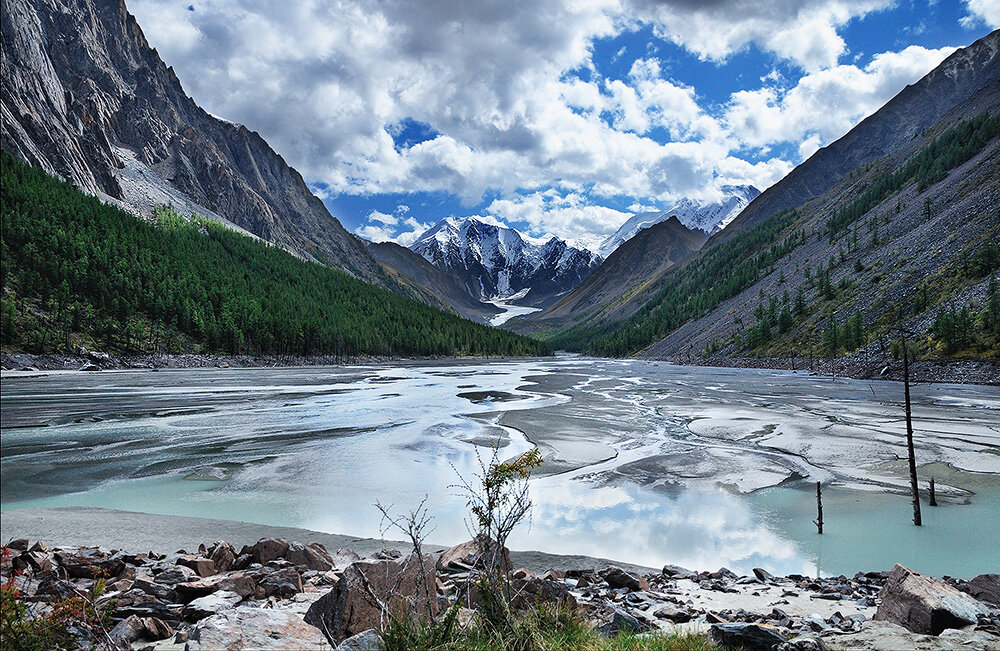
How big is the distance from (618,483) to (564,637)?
40.4 ft

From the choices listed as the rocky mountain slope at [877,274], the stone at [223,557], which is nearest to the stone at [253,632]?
the stone at [223,557]

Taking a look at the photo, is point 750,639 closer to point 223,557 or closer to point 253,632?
point 253,632

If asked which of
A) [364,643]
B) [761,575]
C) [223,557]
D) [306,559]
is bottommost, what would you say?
[761,575]

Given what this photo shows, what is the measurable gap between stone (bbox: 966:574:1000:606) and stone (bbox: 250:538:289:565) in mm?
10942

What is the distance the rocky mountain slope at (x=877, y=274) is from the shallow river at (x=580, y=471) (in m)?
43.8

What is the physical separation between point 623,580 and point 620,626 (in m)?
2.86

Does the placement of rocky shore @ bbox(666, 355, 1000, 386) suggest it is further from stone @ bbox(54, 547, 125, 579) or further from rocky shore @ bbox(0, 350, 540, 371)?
rocky shore @ bbox(0, 350, 540, 371)

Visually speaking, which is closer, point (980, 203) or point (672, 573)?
point (672, 573)

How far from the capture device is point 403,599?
517 cm

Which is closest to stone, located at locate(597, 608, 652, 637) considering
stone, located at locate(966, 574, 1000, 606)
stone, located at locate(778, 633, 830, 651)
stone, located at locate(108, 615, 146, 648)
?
stone, located at locate(778, 633, 830, 651)

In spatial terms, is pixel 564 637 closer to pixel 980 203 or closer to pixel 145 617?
pixel 145 617

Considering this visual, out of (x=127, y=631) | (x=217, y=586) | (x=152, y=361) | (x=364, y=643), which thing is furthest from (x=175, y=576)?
(x=152, y=361)

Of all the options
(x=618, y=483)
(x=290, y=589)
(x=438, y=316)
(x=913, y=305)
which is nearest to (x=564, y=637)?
(x=290, y=589)

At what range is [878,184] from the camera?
142 m
